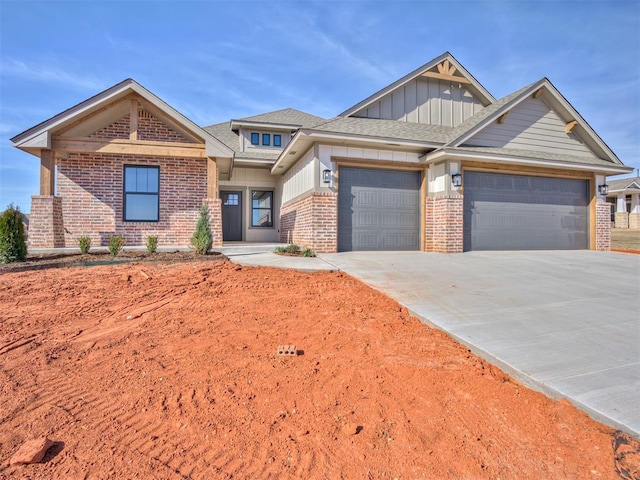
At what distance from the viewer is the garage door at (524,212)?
33.1ft

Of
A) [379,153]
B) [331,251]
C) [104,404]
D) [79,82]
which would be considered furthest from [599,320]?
[79,82]

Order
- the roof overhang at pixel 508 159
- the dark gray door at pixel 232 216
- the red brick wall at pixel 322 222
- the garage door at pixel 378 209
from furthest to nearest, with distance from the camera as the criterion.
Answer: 1. the dark gray door at pixel 232 216
2. the garage door at pixel 378 209
3. the roof overhang at pixel 508 159
4. the red brick wall at pixel 322 222

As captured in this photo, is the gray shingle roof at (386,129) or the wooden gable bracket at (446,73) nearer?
the gray shingle roof at (386,129)

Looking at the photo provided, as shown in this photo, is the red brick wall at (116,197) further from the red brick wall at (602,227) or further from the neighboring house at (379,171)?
the red brick wall at (602,227)

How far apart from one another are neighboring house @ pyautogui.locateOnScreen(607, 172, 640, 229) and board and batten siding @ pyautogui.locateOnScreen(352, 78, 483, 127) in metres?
18.5

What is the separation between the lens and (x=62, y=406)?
2.23 meters

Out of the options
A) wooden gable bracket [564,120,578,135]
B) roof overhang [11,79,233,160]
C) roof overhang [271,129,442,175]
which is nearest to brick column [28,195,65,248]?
roof overhang [11,79,233,160]

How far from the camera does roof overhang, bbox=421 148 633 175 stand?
925 cm

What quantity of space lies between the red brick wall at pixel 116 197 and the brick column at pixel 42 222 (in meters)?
1.05

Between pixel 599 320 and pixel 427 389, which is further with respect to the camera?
pixel 599 320

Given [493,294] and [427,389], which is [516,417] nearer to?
[427,389]

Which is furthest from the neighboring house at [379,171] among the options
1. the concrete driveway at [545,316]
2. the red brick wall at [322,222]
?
the concrete driveway at [545,316]

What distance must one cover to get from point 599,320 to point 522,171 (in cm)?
797

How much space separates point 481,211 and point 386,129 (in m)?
3.82
